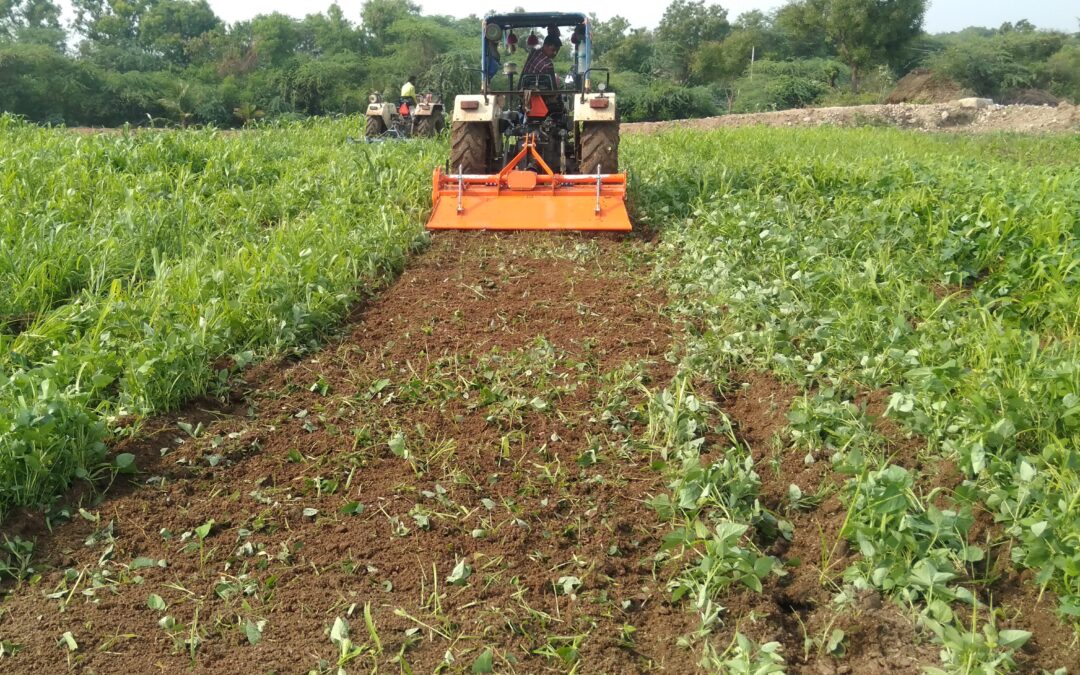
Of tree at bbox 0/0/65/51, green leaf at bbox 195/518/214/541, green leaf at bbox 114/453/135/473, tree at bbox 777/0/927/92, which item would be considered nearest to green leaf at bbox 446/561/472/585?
green leaf at bbox 195/518/214/541

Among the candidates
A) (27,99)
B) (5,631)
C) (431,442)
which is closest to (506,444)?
(431,442)

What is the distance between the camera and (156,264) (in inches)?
199

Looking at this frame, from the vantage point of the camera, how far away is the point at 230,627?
247 centimetres

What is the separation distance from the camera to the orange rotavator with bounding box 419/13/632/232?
258 inches

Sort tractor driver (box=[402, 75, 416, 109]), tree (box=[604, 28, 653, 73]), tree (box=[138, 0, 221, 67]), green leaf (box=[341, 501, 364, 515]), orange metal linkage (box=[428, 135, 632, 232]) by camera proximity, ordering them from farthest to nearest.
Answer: tree (box=[604, 28, 653, 73]) → tree (box=[138, 0, 221, 67]) → tractor driver (box=[402, 75, 416, 109]) → orange metal linkage (box=[428, 135, 632, 232]) → green leaf (box=[341, 501, 364, 515])

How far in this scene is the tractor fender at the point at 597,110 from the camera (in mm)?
7246

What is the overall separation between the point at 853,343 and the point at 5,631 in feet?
11.4

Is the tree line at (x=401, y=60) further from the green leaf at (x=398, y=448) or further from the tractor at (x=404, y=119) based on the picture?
the green leaf at (x=398, y=448)

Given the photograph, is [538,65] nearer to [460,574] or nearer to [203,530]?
[203,530]

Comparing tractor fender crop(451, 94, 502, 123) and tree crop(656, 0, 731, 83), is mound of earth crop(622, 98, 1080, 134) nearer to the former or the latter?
tractor fender crop(451, 94, 502, 123)

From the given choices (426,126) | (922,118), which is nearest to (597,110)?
(426,126)

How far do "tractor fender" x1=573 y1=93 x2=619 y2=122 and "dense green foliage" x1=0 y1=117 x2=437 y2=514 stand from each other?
4.99 feet

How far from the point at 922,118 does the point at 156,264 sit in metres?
21.3

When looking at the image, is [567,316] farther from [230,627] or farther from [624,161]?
[624,161]
